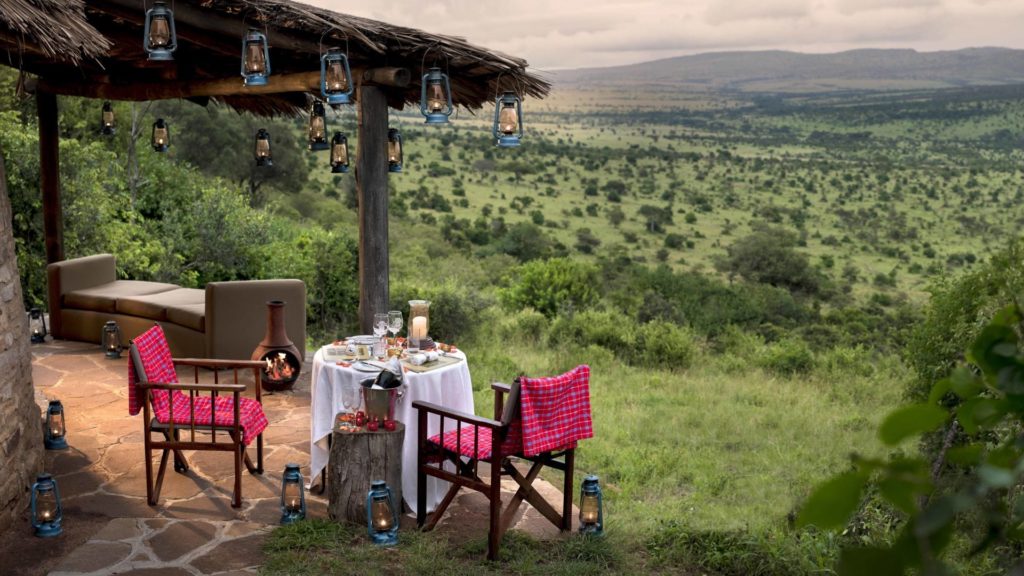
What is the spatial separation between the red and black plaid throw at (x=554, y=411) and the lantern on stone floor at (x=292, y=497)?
126cm

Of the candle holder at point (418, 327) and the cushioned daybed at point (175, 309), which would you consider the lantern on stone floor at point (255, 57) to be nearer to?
the candle holder at point (418, 327)

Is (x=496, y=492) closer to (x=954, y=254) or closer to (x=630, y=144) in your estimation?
(x=954, y=254)

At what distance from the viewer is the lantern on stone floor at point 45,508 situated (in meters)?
4.98

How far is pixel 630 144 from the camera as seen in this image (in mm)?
63219

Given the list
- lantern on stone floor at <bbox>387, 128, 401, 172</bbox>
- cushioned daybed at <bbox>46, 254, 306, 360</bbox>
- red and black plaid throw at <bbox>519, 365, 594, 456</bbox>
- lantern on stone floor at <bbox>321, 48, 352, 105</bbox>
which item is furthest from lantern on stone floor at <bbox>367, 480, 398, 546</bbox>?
cushioned daybed at <bbox>46, 254, 306, 360</bbox>

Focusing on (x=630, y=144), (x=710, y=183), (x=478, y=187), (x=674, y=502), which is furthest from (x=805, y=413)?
(x=630, y=144)

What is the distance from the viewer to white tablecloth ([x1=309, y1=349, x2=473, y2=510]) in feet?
17.7

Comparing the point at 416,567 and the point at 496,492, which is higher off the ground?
the point at 496,492

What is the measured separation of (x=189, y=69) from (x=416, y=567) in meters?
5.48

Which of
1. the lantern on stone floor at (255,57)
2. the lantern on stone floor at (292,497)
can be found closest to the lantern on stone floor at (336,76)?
the lantern on stone floor at (255,57)

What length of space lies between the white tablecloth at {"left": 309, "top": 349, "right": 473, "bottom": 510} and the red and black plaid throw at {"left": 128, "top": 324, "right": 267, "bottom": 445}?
1.25 ft

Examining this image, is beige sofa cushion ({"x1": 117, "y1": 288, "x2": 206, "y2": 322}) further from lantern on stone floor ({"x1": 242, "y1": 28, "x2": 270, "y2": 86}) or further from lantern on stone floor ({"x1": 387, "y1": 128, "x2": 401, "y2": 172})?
lantern on stone floor ({"x1": 242, "y1": 28, "x2": 270, "y2": 86})

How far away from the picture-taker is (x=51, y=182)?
32.1 feet

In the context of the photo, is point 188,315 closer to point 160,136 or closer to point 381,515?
point 160,136
